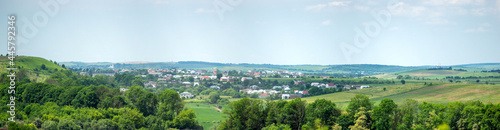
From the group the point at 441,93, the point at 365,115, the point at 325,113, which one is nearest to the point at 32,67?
the point at 325,113

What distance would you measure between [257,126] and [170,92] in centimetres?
2005

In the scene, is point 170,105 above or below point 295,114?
below

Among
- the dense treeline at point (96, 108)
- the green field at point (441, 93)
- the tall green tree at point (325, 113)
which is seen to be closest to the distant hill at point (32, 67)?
the dense treeline at point (96, 108)

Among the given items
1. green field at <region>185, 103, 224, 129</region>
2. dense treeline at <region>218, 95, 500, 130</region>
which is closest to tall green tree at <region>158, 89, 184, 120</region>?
green field at <region>185, 103, 224, 129</region>

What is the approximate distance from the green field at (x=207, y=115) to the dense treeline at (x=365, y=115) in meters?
15.0

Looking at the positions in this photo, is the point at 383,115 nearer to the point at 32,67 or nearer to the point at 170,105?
the point at 170,105

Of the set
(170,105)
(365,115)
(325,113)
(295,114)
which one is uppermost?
(365,115)

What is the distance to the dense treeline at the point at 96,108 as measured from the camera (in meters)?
51.0

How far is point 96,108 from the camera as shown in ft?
217

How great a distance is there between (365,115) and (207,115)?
38.0 meters

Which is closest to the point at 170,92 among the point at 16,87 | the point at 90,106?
the point at 90,106

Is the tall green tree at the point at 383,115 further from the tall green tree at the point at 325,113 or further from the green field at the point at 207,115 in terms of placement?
the green field at the point at 207,115

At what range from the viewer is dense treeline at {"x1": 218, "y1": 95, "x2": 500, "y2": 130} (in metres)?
40.7

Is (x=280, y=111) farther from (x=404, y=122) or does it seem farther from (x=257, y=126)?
(x=404, y=122)
